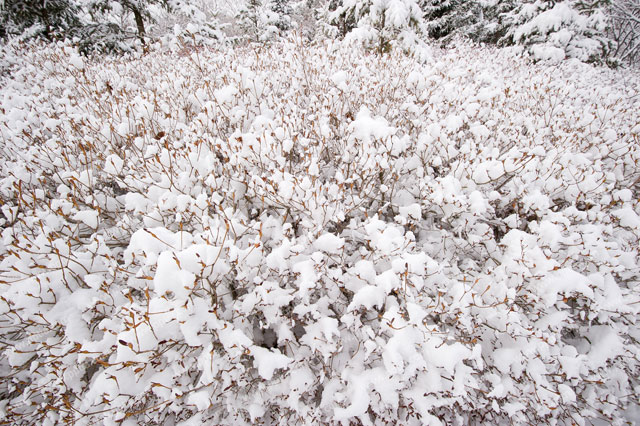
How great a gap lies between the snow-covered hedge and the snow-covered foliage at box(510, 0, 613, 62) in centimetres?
717

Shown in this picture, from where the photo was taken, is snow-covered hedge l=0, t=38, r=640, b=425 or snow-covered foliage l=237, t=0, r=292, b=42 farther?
snow-covered foliage l=237, t=0, r=292, b=42

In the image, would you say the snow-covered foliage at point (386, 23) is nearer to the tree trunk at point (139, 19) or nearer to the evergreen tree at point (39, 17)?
the tree trunk at point (139, 19)

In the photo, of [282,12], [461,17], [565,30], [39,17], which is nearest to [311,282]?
[565,30]

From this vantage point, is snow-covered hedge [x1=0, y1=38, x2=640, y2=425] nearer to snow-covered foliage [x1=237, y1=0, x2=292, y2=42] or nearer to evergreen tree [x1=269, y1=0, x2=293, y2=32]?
snow-covered foliage [x1=237, y1=0, x2=292, y2=42]

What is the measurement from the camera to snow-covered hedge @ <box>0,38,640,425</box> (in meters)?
1.73

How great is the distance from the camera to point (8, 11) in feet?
26.7

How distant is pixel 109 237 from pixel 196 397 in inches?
62.1

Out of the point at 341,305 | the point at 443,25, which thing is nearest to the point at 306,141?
the point at 341,305

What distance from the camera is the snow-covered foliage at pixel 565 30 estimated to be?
27.0ft

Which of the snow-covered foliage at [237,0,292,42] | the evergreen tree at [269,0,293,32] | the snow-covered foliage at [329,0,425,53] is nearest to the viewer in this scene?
the snow-covered foliage at [329,0,425,53]

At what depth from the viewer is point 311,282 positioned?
183 cm

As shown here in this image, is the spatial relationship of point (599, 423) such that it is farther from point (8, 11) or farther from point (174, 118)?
point (8, 11)

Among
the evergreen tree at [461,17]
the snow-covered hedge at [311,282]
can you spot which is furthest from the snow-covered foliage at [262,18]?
the snow-covered hedge at [311,282]

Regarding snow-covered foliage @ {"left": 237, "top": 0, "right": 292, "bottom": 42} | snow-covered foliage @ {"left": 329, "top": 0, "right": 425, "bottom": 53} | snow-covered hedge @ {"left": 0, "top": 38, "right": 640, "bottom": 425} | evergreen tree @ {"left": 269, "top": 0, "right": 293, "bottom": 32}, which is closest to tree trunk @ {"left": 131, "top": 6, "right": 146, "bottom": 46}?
snow-covered foliage @ {"left": 329, "top": 0, "right": 425, "bottom": 53}
